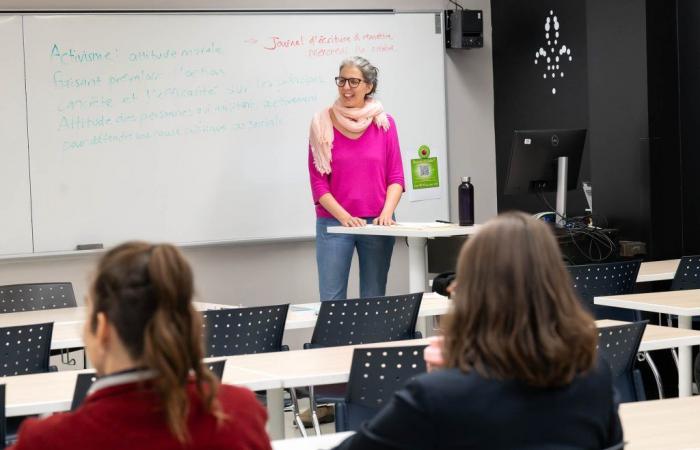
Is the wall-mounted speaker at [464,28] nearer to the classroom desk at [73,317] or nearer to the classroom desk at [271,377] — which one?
the classroom desk at [73,317]

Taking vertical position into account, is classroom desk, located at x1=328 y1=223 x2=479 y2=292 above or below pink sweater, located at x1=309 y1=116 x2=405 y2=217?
below

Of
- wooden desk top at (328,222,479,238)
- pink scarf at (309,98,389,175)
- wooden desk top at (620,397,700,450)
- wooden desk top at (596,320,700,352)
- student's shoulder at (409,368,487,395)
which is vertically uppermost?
pink scarf at (309,98,389,175)

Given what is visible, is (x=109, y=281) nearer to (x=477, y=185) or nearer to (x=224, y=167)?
(x=224, y=167)

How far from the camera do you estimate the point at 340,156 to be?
5.93m

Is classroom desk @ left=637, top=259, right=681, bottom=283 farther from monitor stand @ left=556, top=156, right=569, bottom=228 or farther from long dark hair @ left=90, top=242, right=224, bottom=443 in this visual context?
long dark hair @ left=90, top=242, right=224, bottom=443

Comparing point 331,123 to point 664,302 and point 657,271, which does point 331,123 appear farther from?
point 664,302

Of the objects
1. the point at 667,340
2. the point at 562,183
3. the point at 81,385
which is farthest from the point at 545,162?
the point at 81,385

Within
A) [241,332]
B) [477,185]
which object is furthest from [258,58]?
[241,332]

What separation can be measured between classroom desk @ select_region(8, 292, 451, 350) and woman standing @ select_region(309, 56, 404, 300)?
928 millimetres

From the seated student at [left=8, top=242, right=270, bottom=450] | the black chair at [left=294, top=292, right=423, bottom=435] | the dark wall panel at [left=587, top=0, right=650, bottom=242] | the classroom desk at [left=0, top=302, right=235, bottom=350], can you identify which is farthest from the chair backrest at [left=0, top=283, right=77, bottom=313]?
the seated student at [left=8, top=242, right=270, bottom=450]

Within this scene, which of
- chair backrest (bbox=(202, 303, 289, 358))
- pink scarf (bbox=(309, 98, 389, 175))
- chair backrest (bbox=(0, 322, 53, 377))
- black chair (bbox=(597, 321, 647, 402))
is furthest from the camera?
pink scarf (bbox=(309, 98, 389, 175))

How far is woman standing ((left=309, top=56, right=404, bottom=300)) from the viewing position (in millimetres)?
5887

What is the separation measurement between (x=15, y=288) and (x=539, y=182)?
2853 millimetres

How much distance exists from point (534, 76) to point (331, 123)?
2.10 meters
